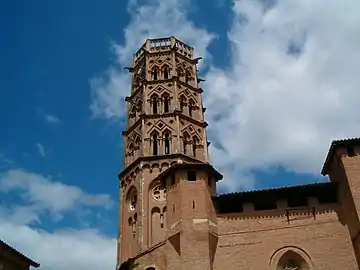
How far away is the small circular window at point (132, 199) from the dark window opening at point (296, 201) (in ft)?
46.0

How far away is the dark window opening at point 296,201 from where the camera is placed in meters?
23.0

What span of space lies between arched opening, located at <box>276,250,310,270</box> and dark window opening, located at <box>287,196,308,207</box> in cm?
230

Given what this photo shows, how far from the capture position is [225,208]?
23.5 m

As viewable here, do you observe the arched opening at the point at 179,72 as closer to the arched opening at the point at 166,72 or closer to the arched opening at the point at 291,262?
the arched opening at the point at 166,72

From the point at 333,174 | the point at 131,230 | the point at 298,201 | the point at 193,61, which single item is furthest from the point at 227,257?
the point at 193,61

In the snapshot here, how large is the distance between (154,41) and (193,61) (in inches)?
151

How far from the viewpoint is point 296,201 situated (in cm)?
2316

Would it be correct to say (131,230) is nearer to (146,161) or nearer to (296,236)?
(146,161)

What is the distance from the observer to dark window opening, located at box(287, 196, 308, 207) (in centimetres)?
Answer: 2303

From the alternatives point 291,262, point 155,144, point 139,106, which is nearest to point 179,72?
point 139,106

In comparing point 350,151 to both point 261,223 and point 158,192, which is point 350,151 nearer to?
point 261,223

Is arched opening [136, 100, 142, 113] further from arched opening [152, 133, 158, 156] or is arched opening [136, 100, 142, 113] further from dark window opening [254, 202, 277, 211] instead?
dark window opening [254, 202, 277, 211]

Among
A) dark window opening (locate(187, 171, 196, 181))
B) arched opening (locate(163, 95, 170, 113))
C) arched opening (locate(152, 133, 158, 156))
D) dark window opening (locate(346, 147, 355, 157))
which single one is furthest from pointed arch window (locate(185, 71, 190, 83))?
dark window opening (locate(346, 147, 355, 157))

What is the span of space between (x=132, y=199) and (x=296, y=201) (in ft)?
48.4
